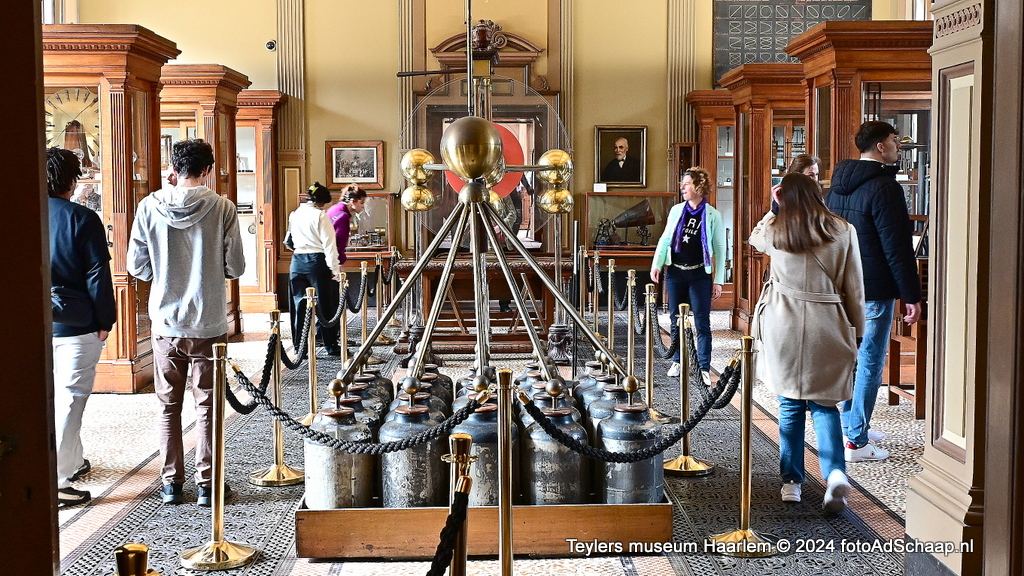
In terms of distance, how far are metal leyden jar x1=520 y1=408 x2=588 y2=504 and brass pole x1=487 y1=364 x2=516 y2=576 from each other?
866 millimetres

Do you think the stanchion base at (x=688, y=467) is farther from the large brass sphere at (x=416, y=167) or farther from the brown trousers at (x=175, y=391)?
the brown trousers at (x=175, y=391)

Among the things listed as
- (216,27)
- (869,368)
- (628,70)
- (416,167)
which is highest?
(216,27)

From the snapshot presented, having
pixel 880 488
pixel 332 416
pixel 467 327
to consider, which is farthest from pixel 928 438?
pixel 467 327

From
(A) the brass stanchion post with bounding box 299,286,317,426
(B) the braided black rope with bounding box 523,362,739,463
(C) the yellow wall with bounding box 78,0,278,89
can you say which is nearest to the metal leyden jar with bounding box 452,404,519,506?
(B) the braided black rope with bounding box 523,362,739,463

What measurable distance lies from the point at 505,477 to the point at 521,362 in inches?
244

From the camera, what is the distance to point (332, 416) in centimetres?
452

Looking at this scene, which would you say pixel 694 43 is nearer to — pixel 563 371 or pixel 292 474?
pixel 563 371

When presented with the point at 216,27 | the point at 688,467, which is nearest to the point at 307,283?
the point at 688,467

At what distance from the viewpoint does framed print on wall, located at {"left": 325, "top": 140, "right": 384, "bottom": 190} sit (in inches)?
608

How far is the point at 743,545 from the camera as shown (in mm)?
4402

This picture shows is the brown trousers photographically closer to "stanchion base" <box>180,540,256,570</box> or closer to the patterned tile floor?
the patterned tile floor

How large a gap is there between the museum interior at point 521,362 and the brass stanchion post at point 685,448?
20 millimetres

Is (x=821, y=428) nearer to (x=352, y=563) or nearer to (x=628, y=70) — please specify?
(x=352, y=563)

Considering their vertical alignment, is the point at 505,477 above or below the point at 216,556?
above
